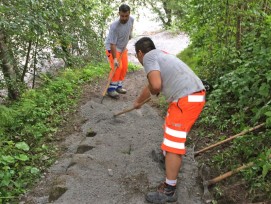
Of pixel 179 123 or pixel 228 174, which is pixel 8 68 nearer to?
pixel 179 123

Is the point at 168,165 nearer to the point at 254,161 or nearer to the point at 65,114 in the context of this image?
the point at 254,161

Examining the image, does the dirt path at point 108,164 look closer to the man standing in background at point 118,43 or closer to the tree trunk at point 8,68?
the man standing in background at point 118,43

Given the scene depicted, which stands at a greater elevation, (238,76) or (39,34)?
(39,34)

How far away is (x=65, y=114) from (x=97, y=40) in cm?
434

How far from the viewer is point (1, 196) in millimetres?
3990

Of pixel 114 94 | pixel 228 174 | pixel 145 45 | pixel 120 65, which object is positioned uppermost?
pixel 145 45

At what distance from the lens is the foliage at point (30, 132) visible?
14.4ft

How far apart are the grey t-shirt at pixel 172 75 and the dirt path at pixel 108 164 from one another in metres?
1.14

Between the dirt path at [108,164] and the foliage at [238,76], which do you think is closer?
the dirt path at [108,164]

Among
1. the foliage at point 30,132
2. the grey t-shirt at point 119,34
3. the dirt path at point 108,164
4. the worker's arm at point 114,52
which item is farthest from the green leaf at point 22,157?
the grey t-shirt at point 119,34

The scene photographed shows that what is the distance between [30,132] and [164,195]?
303cm

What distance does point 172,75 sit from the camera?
3684mm

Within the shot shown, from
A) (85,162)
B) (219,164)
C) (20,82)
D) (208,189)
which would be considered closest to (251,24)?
(219,164)

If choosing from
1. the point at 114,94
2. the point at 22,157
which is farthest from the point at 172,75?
the point at 114,94
